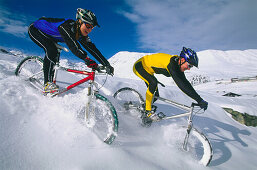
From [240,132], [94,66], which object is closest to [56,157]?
[94,66]

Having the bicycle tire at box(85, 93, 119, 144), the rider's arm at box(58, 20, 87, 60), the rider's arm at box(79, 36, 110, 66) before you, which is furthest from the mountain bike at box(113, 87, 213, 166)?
the rider's arm at box(58, 20, 87, 60)

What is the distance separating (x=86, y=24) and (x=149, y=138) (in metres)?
3.27

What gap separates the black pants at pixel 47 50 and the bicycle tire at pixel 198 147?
381 cm

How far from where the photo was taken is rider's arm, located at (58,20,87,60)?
283 cm

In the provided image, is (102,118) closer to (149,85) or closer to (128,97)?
(149,85)

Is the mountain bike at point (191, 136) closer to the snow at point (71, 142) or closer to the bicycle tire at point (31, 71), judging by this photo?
the snow at point (71, 142)

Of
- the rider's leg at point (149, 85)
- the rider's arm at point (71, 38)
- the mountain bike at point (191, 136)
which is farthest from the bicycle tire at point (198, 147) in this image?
the rider's arm at point (71, 38)

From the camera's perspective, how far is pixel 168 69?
348cm

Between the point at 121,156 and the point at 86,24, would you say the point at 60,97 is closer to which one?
the point at 86,24

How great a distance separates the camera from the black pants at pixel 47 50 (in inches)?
137

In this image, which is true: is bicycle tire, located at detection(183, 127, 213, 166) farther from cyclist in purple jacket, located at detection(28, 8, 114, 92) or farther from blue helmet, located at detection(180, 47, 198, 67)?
cyclist in purple jacket, located at detection(28, 8, 114, 92)

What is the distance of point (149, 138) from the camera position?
3695 millimetres

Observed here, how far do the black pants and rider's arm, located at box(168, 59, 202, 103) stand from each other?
9.81 feet

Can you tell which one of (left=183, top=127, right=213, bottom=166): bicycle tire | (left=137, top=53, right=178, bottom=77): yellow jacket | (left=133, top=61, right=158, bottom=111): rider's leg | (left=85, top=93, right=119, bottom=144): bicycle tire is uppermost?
(left=137, top=53, right=178, bottom=77): yellow jacket
